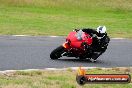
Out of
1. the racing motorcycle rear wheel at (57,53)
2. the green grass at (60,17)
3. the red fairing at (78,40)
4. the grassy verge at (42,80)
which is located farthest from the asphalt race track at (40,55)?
the green grass at (60,17)

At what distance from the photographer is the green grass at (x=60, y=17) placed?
78.8 feet

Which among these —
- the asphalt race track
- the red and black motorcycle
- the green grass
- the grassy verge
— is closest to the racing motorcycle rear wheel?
the red and black motorcycle

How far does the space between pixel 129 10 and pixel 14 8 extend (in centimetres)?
954

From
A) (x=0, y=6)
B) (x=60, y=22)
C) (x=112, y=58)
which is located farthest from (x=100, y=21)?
(x=112, y=58)

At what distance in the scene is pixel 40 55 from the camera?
50.6 feet

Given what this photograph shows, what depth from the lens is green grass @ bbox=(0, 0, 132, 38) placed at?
78.8ft

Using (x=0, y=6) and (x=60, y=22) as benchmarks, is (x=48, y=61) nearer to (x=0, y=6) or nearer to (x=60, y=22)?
(x=60, y=22)

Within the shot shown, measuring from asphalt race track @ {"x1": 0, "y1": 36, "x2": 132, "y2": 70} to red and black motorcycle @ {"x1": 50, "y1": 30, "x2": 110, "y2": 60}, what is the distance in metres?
0.18

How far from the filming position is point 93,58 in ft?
48.0

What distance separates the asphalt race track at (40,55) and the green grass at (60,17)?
2.77 m

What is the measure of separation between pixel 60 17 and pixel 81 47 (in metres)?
17.2

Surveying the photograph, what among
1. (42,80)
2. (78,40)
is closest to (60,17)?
(78,40)

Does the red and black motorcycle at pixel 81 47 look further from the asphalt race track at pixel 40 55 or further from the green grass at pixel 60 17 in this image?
the green grass at pixel 60 17

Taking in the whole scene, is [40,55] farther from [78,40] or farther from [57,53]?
[78,40]
